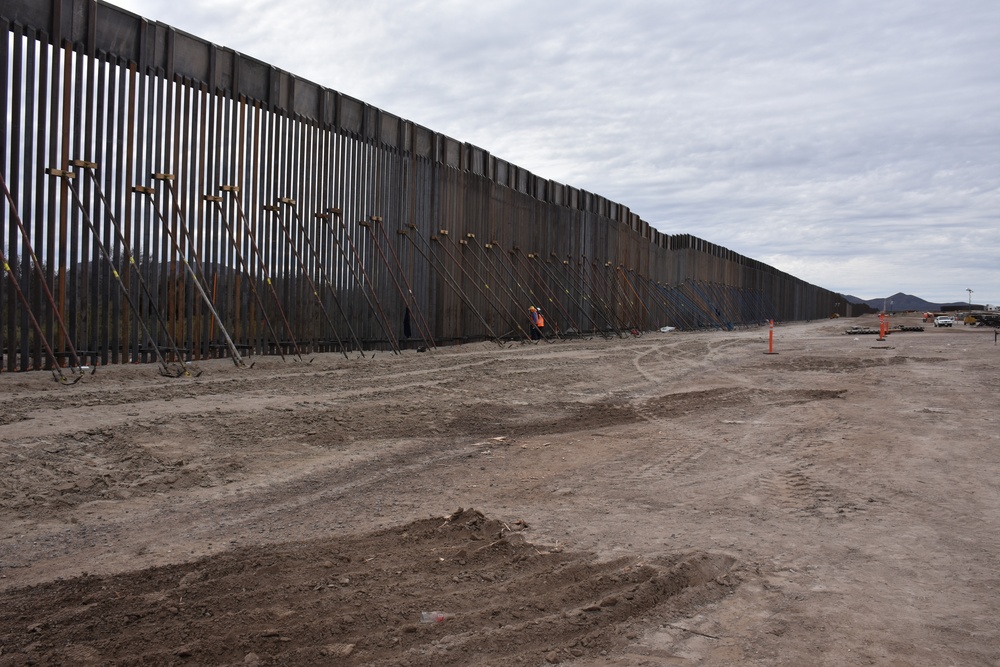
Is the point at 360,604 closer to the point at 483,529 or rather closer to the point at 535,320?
the point at 483,529

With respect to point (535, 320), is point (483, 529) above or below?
below

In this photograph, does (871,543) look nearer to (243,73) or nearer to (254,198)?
(254,198)

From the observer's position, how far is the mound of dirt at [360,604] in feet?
11.4

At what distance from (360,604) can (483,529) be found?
1440 millimetres

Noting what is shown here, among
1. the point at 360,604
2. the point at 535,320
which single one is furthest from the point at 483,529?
the point at 535,320

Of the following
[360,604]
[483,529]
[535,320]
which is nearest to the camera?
[360,604]

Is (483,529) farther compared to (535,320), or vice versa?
(535,320)

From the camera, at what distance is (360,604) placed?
396 centimetres

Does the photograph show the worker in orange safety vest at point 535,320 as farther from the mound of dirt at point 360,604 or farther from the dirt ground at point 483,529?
the mound of dirt at point 360,604

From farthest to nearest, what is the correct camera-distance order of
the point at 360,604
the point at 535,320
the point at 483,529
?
the point at 535,320 → the point at 483,529 → the point at 360,604

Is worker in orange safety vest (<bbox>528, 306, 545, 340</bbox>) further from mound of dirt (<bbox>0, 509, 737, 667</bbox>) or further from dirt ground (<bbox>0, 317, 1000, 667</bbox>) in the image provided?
mound of dirt (<bbox>0, 509, 737, 667</bbox>)

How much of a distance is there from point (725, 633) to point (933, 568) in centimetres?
172

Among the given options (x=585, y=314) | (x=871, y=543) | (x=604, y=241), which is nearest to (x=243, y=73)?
(x=871, y=543)

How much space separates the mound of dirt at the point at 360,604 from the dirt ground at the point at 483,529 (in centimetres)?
2
